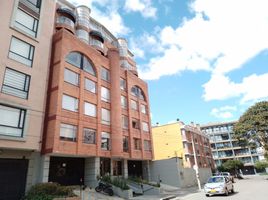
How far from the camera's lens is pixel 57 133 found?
67.1 ft

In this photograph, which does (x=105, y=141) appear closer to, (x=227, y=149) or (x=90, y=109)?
(x=90, y=109)

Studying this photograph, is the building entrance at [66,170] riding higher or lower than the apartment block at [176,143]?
lower

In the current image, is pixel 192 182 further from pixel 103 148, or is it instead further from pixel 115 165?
pixel 103 148

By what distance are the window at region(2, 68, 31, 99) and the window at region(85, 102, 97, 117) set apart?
22.3 feet

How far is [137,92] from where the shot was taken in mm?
36094

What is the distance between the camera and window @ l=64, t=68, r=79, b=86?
23441 millimetres

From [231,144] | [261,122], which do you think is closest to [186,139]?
[261,122]

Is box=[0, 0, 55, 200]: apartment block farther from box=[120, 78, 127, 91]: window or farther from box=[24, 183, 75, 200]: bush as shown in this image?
box=[120, 78, 127, 91]: window

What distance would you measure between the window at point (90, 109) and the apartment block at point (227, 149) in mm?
58859

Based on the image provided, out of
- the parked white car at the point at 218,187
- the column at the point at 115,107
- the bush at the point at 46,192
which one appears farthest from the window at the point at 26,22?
the parked white car at the point at 218,187

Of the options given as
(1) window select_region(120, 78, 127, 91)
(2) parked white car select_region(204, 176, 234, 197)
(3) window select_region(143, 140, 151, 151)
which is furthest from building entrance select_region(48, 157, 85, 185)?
(2) parked white car select_region(204, 176, 234, 197)

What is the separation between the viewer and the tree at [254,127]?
133ft

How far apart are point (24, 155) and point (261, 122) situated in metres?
38.3

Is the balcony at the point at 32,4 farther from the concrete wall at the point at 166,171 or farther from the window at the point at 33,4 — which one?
the concrete wall at the point at 166,171
